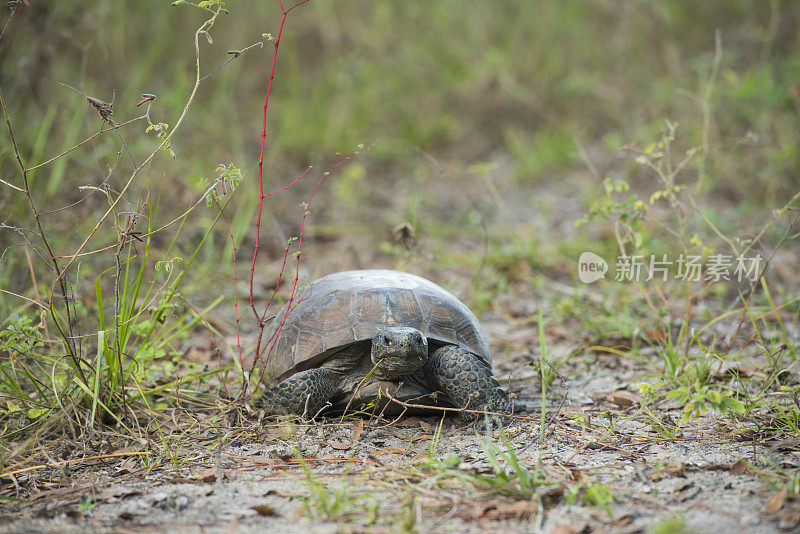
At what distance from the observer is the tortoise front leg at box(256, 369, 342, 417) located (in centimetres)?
259

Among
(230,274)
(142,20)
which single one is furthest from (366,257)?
(142,20)

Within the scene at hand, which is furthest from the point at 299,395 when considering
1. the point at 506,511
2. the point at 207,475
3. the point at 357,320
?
the point at 506,511

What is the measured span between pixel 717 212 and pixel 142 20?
6.72 m

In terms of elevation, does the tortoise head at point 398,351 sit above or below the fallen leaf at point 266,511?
above

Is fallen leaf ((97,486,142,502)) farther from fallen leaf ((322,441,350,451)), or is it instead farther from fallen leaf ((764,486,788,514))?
fallen leaf ((764,486,788,514))

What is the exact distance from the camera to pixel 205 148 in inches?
252

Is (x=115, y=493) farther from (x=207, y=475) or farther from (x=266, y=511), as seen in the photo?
(x=266, y=511)

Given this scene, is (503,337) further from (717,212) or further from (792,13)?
(792,13)

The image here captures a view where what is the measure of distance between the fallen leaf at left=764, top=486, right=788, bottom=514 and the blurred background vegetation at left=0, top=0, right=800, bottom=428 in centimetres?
186

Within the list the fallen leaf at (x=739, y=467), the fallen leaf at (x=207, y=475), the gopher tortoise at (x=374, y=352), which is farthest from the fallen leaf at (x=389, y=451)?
the fallen leaf at (x=739, y=467)

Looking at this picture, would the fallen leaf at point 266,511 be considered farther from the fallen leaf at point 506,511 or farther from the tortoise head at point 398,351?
the tortoise head at point 398,351

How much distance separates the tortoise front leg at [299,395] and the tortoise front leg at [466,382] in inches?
18.2

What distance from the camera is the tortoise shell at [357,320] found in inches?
105

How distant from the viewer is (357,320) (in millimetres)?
2674
